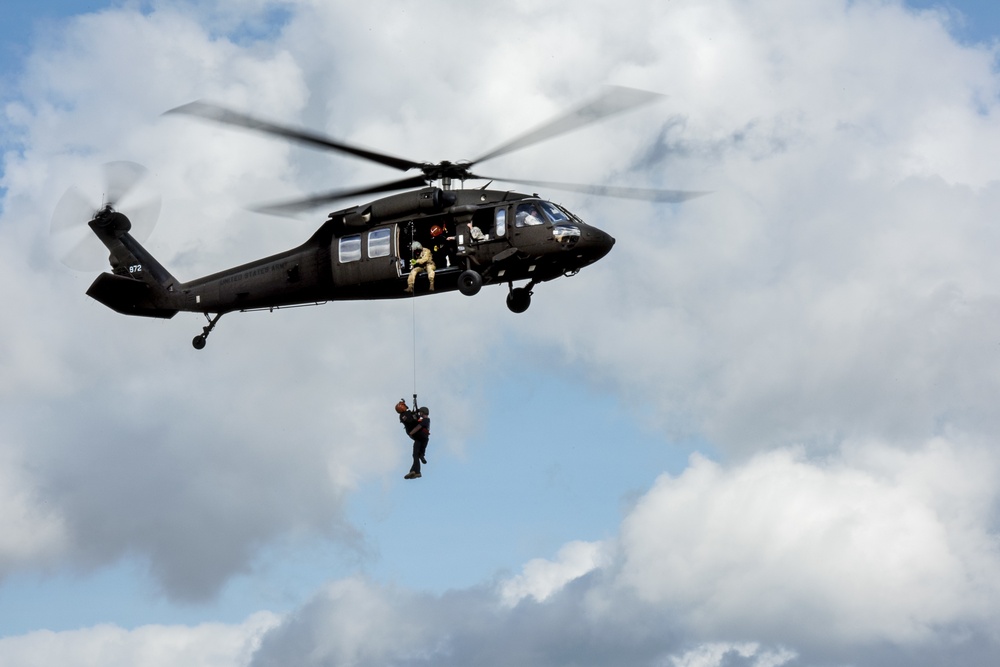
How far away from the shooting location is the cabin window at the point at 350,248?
40.8 meters

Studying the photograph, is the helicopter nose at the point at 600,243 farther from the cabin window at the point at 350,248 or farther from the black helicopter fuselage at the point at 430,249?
the cabin window at the point at 350,248

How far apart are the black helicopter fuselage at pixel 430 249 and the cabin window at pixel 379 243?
0.10 feet

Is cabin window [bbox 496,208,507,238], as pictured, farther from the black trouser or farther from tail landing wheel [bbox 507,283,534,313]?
the black trouser

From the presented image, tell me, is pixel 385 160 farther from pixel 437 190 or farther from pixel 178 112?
pixel 178 112

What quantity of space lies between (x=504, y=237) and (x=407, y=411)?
6.35m

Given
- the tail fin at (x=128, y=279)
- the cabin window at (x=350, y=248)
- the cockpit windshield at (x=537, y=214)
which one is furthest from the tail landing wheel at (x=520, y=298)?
the tail fin at (x=128, y=279)

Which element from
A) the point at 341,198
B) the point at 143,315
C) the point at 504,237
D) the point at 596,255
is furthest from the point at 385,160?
the point at 143,315

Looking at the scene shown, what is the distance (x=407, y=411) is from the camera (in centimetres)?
4075

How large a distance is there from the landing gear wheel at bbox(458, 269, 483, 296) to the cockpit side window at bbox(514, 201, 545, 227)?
2.00 meters

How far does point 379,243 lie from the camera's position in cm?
4034

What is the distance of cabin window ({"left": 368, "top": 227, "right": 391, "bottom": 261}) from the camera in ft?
132

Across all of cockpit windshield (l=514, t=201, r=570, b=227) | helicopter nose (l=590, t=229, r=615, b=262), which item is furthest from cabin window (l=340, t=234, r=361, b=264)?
helicopter nose (l=590, t=229, r=615, b=262)

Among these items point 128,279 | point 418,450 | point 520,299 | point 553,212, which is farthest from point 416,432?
point 128,279

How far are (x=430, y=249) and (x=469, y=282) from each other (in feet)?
7.05
